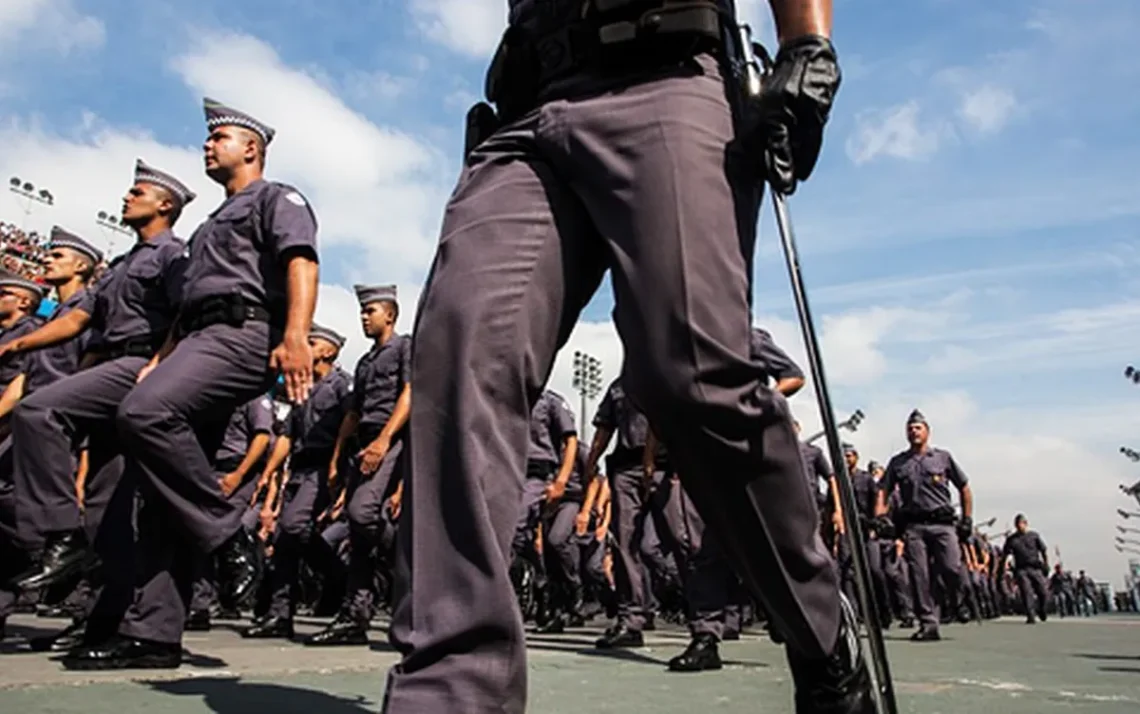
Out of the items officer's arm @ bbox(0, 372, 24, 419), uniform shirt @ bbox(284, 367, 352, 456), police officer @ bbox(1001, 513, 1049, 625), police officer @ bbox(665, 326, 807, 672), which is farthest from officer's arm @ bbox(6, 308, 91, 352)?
police officer @ bbox(1001, 513, 1049, 625)

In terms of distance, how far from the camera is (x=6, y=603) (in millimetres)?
5035

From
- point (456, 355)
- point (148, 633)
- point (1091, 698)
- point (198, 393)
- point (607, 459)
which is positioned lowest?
point (1091, 698)

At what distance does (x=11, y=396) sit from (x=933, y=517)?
347 inches

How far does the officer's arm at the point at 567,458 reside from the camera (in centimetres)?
836

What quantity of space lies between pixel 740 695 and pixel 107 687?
2039 mm

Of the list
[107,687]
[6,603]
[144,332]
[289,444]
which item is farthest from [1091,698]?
[289,444]

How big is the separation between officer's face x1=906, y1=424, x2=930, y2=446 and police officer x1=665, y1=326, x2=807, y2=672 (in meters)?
5.11

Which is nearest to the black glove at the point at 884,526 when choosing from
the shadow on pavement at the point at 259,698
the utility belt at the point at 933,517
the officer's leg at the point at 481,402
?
the utility belt at the point at 933,517

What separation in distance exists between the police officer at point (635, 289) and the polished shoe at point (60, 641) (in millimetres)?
3998

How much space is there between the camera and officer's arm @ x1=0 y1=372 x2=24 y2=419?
5.61 m

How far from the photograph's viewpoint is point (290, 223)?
4172mm

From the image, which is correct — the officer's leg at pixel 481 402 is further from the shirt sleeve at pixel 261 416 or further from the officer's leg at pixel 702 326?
the shirt sleeve at pixel 261 416

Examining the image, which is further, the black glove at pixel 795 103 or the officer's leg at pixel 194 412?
the officer's leg at pixel 194 412

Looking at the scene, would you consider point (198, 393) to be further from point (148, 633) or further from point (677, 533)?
point (677, 533)
